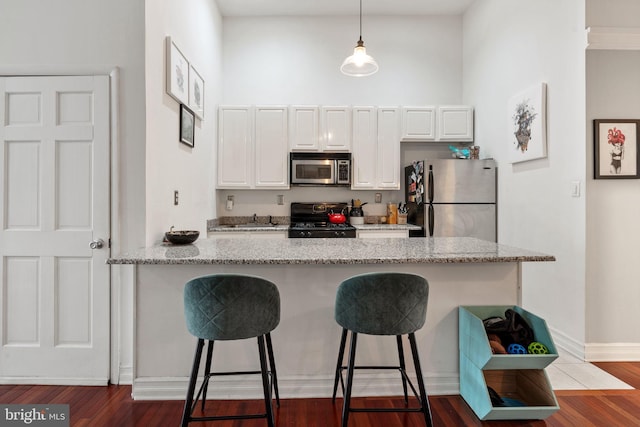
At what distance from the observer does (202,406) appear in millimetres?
2025

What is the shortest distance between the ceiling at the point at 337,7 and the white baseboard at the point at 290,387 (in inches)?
160

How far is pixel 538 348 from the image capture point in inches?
77.6

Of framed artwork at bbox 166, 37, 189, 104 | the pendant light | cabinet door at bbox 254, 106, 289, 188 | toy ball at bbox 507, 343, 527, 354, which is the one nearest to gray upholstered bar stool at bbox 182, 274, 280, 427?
toy ball at bbox 507, 343, 527, 354

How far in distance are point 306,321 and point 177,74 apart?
210cm

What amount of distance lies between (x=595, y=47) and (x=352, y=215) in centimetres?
280

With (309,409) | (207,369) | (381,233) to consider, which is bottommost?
(309,409)

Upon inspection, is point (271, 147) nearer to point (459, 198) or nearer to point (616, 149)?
point (459, 198)

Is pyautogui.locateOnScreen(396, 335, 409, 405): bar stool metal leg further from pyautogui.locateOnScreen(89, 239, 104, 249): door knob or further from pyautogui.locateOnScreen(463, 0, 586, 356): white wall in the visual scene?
pyautogui.locateOnScreen(89, 239, 104, 249): door knob

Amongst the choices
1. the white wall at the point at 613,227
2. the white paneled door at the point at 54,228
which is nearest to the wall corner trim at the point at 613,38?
the white wall at the point at 613,227

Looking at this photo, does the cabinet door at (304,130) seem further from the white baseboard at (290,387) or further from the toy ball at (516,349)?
the toy ball at (516,349)

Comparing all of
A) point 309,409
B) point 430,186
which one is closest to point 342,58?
point 430,186

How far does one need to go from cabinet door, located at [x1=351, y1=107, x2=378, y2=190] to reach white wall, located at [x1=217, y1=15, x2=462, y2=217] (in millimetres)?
400

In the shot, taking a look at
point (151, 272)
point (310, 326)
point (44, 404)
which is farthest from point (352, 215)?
point (44, 404)

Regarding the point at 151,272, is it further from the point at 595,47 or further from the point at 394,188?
the point at 595,47
